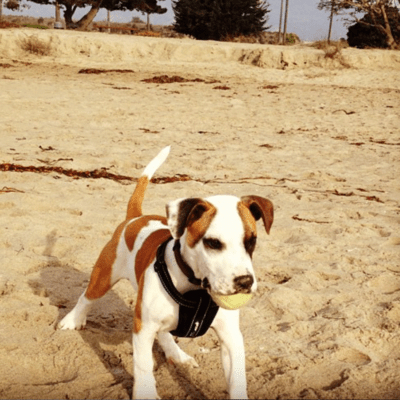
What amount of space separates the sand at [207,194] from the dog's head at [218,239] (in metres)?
0.90

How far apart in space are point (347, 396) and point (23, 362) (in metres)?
1.92

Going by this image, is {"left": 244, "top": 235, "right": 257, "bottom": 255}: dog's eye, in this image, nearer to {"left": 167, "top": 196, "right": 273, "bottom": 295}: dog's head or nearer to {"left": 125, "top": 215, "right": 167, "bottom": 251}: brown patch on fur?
{"left": 167, "top": 196, "right": 273, "bottom": 295}: dog's head

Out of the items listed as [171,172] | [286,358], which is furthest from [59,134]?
[286,358]

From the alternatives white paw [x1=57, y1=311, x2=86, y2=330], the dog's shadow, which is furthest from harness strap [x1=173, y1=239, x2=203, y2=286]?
white paw [x1=57, y1=311, x2=86, y2=330]

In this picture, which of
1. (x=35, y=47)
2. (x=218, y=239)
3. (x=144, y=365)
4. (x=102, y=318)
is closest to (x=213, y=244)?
(x=218, y=239)

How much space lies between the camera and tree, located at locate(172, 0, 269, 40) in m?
33.9

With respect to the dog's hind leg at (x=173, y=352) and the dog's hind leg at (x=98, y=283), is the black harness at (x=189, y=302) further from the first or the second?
the dog's hind leg at (x=98, y=283)

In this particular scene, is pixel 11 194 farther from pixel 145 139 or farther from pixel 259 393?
pixel 259 393

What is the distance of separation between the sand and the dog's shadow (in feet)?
0.04

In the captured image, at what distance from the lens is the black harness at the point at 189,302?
9.40ft

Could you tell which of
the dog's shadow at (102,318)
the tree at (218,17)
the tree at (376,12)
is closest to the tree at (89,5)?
the tree at (218,17)

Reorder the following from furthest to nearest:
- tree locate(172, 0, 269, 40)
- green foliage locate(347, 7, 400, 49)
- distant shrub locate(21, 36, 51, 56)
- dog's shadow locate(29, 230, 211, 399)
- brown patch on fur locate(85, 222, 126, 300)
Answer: tree locate(172, 0, 269, 40)
green foliage locate(347, 7, 400, 49)
distant shrub locate(21, 36, 51, 56)
brown patch on fur locate(85, 222, 126, 300)
dog's shadow locate(29, 230, 211, 399)

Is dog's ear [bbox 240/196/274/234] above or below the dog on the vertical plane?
above

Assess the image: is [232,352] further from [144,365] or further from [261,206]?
[261,206]
